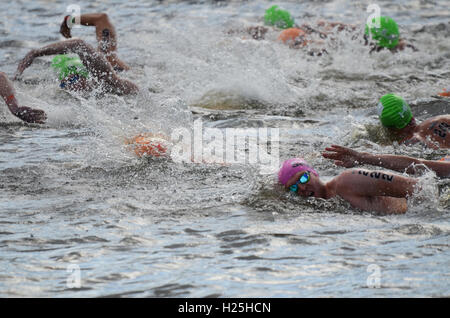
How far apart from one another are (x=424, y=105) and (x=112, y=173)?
5.12m

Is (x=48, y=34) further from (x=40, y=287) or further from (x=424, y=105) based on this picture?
(x=40, y=287)

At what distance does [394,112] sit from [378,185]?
2.43m

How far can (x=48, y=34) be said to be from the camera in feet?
55.9

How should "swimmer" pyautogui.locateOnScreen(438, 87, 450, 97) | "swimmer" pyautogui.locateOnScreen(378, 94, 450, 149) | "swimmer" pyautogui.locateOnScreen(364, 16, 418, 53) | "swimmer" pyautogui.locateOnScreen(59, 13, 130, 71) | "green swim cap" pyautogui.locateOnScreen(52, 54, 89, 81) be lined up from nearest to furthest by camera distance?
"swimmer" pyautogui.locateOnScreen(378, 94, 450, 149) < "green swim cap" pyautogui.locateOnScreen(52, 54, 89, 81) < "swimmer" pyautogui.locateOnScreen(438, 87, 450, 97) < "swimmer" pyautogui.locateOnScreen(59, 13, 130, 71) < "swimmer" pyautogui.locateOnScreen(364, 16, 418, 53)

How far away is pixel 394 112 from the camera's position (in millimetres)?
8367

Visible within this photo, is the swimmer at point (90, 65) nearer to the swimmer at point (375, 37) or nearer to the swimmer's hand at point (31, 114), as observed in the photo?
the swimmer's hand at point (31, 114)

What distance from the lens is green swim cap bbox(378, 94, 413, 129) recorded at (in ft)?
27.5

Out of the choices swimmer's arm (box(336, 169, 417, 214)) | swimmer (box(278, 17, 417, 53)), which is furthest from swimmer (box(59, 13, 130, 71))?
swimmer's arm (box(336, 169, 417, 214))

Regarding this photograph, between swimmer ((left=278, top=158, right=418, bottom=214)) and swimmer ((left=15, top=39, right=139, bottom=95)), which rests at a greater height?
swimmer ((left=15, top=39, right=139, bottom=95))

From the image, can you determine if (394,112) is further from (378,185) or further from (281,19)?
(281,19)

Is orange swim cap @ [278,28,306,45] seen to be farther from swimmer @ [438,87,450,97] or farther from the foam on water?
swimmer @ [438,87,450,97]

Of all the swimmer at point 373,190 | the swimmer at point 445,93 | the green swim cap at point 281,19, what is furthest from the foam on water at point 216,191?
the green swim cap at point 281,19

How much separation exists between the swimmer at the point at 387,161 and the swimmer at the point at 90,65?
385cm
